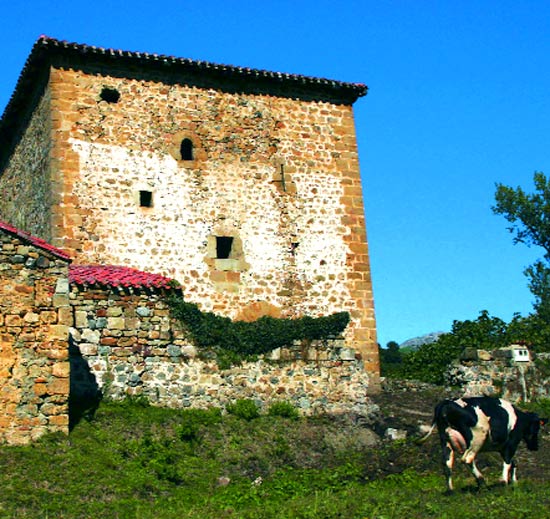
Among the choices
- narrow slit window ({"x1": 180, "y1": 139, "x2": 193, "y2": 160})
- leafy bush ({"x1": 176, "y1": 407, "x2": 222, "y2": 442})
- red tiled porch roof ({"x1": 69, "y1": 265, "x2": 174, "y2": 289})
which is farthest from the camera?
narrow slit window ({"x1": 180, "y1": 139, "x2": 193, "y2": 160})

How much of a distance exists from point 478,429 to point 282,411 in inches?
245

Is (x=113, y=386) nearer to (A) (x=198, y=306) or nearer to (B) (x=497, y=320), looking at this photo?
(A) (x=198, y=306)

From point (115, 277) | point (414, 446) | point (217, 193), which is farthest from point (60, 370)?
point (217, 193)

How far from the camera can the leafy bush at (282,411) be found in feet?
55.9

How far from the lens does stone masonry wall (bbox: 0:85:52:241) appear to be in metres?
18.2

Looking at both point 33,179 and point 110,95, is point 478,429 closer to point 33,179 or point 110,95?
point 110,95

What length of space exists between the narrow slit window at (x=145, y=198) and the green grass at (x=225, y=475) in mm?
4976

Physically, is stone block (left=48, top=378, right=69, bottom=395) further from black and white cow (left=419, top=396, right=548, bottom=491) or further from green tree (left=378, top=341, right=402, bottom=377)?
green tree (left=378, top=341, right=402, bottom=377)

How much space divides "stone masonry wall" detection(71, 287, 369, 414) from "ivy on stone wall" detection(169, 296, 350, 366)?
23cm

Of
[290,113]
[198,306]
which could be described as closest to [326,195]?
[290,113]

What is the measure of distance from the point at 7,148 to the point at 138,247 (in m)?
6.56

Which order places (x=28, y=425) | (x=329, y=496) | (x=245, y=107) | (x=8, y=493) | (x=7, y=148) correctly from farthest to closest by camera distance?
(x=7, y=148) < (x=245, y=107) < (x=28, y=425) < (x=329, y=496) < (x=8, y=493)

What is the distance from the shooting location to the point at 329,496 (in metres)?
11.7

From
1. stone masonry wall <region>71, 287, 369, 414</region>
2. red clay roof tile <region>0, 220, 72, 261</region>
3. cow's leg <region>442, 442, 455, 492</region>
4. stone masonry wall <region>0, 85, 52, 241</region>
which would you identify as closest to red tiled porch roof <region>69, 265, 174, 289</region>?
stone masonry wall <region>71, 287, 369, 414</region>
